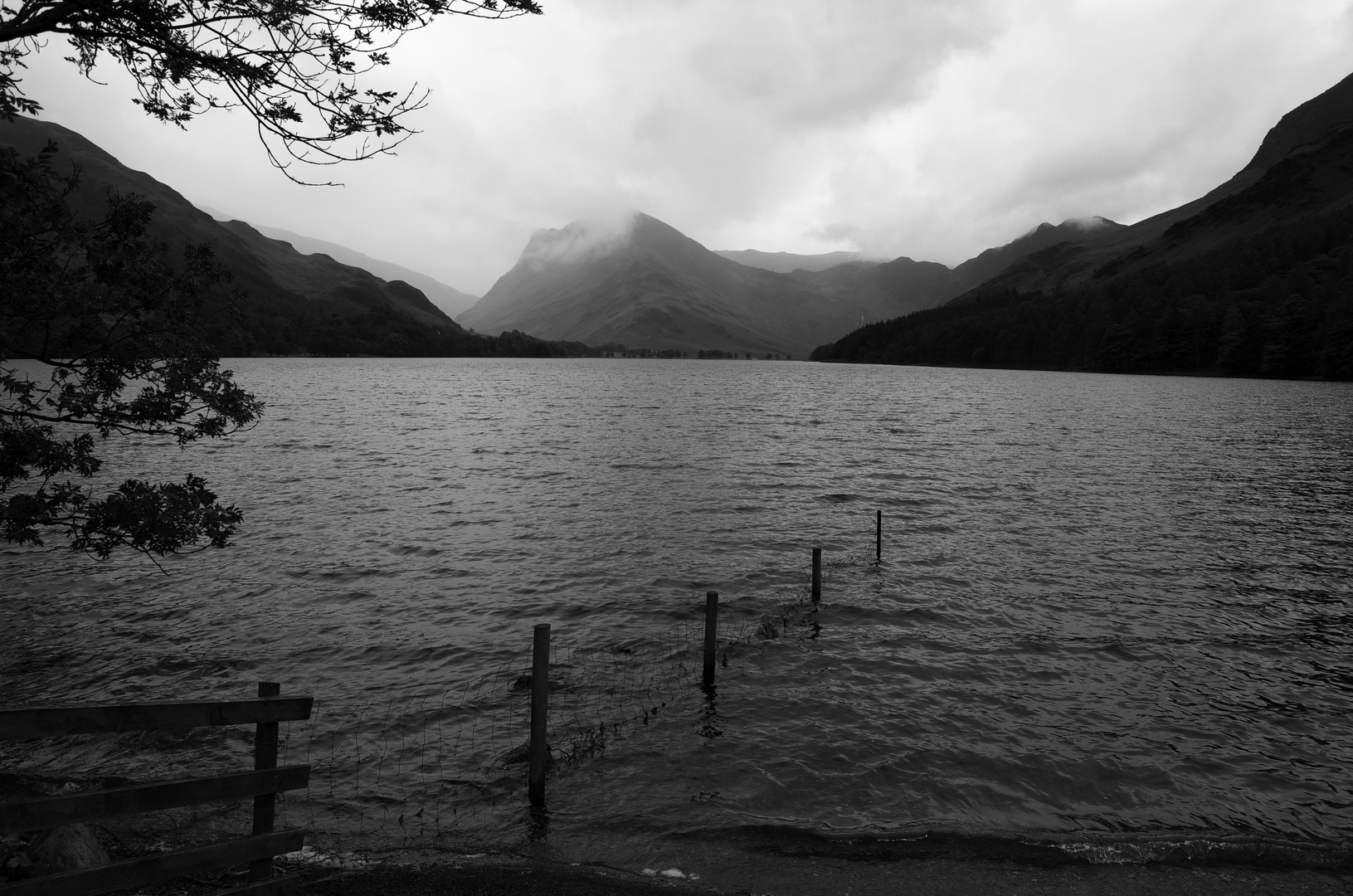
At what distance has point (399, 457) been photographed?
184 feet

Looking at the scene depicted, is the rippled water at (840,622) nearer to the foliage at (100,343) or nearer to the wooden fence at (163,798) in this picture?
the wooden fence at (163,798)

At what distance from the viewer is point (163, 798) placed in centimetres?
714

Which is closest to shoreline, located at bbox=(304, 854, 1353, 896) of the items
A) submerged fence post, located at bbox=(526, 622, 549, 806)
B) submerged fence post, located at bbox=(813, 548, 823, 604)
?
submerged fence post, located at bbox=(526, 622, 549, 806)

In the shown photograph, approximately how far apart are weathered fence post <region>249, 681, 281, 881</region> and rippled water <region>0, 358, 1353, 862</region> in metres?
5.26

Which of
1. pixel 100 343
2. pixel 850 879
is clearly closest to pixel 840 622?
pixel 850 879

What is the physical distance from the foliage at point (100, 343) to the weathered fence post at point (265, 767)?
6.32m

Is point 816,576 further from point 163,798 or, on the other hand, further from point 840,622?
point 163,798

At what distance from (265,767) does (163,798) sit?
3.73 feet

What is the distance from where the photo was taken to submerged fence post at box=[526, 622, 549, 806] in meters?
12.9

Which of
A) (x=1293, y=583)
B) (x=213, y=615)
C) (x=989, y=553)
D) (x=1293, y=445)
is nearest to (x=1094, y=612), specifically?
(x=989, y=553)

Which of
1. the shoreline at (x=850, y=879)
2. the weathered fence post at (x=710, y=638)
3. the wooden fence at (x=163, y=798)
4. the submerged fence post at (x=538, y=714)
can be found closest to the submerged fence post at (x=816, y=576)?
the weathered fence post at (x=710, y=638)

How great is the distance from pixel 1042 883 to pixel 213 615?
76.8ft

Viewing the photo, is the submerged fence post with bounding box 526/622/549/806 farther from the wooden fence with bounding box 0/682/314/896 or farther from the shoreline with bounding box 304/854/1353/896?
the wooden fence with bounding box 0/682/314/896

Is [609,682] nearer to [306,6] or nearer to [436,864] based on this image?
[436,864]
